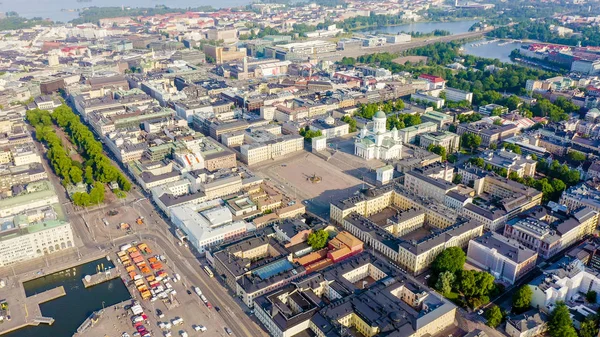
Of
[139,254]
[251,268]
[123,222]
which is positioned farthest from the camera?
[123,222]

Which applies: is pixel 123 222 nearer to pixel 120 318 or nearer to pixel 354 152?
pixel 120 318

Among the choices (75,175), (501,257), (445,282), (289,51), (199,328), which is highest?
(289,51)

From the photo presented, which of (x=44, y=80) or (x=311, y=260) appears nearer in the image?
(x=311, y=260)

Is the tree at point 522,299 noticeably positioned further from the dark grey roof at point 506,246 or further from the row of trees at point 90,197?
the row of trees at point 90,197

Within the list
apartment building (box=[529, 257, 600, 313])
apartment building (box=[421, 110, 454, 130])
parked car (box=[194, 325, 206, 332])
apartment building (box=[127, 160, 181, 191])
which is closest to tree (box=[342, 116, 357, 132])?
apartment building (box=[421, 110, 454, 130])

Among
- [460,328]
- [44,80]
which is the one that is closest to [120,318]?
[460,328]

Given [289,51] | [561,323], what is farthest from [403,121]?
[289,51]

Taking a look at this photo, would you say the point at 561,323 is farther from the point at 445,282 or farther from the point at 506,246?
the point at 506,246
